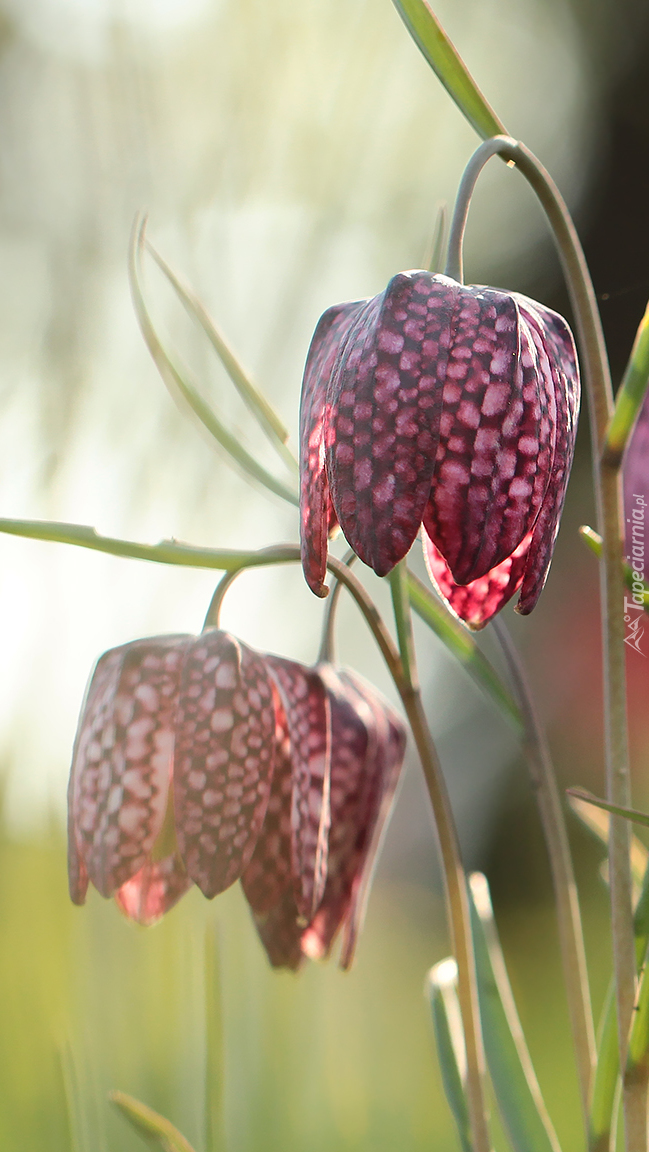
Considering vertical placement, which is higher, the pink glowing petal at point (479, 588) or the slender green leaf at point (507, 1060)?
the pink glowing petal at point (479, 588)

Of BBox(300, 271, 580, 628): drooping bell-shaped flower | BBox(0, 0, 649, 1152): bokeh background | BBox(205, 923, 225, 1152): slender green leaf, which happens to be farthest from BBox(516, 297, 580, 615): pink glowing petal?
BBox(205, 923, 225, 1152): slender green leaf

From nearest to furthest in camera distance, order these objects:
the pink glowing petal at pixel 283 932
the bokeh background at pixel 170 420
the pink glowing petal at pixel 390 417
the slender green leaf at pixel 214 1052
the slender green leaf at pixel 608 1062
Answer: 1. the pink glowing petal at pixel 390 417
2. the slender green leaf at pixel 608 1062
3. the pink glowing petal at pixel 283 932
4. the slender green leaf at pixel 214 1052
5. the bokeh background at pixel 170 420

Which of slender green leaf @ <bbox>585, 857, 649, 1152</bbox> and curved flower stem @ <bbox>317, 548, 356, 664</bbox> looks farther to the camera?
curved flower stem @ <bbox>317, 548, 356, 664</bbox>

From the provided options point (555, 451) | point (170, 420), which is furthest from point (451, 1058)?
point (170, 420)

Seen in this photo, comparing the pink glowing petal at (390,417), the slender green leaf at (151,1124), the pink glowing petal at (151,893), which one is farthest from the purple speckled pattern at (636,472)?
the slender green leaf at (151,1124)

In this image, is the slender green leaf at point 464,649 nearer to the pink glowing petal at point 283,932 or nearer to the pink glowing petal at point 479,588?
the pink glowing petal at point 479,588

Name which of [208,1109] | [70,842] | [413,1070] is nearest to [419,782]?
[413,1070]

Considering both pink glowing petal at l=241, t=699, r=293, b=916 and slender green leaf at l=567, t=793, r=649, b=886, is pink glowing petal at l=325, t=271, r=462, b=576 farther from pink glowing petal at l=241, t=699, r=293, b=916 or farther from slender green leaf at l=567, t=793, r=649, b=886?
slender green leaf at l=567, t=793, r=649, b=886

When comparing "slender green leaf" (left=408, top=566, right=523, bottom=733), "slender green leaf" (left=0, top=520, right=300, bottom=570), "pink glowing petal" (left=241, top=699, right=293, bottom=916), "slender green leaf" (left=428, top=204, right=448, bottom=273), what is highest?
"slender green leaf" (left=428, top=204, right=448, bottom=273)

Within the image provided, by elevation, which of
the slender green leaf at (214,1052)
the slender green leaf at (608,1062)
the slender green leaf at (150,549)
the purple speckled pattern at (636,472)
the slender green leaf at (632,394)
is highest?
the slender green leaf at (632,394)
